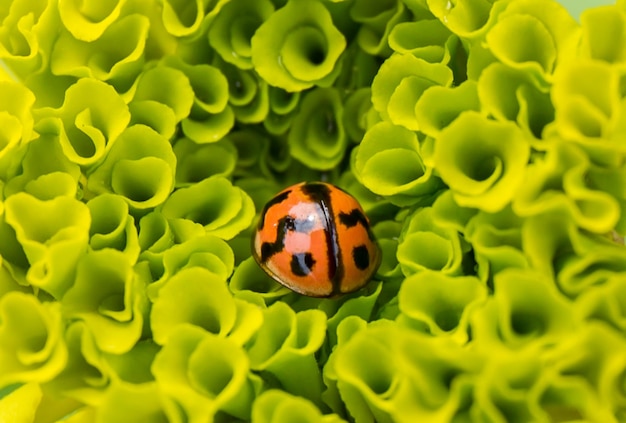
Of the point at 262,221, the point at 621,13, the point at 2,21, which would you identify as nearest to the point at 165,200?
the point at 262,221

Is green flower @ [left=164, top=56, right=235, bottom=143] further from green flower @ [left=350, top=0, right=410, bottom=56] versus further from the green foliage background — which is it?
green flower @ [left=350, top=0, right=410, bottom=56]

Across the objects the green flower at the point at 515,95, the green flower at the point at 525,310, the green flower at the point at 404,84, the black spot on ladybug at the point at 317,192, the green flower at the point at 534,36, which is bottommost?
the black spot on ladybug at the point at 317,192

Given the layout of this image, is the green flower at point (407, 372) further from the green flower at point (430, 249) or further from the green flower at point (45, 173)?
the green flower at point (45, 173)

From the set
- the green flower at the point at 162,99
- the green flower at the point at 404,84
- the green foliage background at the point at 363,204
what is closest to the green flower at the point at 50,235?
the green foliage background at the point at 363,204

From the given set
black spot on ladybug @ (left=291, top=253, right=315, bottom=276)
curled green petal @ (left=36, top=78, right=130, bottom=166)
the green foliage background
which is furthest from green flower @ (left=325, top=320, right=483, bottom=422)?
curled green petal @ (left=36, top=78, right=130, bottom=166)

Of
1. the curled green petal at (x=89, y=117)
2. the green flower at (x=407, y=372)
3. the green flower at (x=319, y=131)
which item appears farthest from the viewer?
the green flower at (x=319, y=131)

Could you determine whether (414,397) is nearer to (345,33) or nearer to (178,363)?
(178,363)

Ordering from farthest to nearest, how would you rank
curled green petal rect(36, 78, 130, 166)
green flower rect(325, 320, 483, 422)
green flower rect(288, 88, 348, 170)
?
green flower rect(288, 88, 348, 170), curled green petal rect(36, 78, 130, 166), green flower rect(325, 320, 483, 422)

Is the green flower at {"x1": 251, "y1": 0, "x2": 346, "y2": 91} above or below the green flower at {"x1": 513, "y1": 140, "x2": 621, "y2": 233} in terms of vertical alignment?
below
